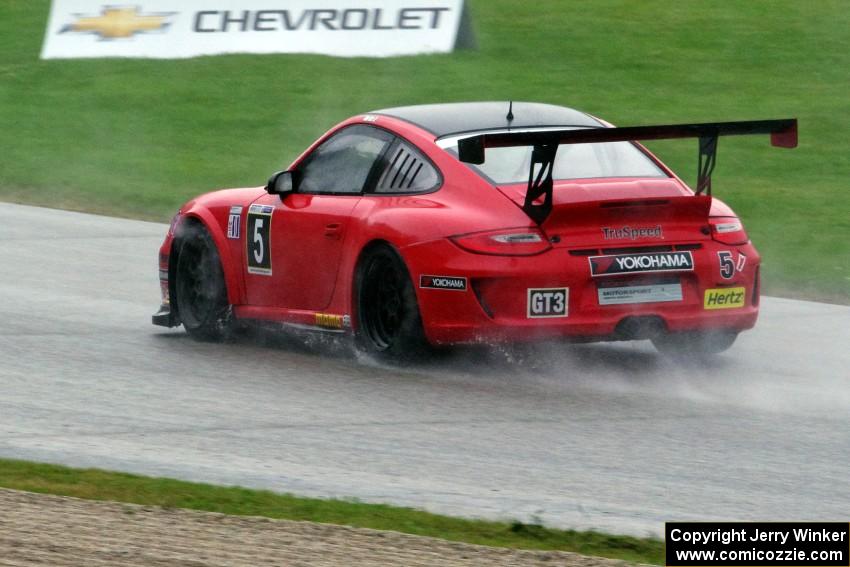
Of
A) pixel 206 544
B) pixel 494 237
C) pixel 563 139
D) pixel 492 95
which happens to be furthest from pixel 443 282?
pixel 492 95

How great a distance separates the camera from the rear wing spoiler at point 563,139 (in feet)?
26.9

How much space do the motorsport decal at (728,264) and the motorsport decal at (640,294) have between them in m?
0.28

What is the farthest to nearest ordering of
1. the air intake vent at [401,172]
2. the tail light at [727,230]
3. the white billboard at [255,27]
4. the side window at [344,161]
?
the white billboard at [255,27], the side window at [344,161], the air intake vent at [401,172], the tail light at [727,230]

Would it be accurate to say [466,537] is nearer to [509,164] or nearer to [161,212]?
[509,164]

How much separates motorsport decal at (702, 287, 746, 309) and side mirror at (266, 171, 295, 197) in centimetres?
253

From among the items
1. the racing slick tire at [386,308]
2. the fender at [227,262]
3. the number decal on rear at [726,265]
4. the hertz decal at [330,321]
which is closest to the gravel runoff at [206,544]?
the racing slick tire at [386,308]

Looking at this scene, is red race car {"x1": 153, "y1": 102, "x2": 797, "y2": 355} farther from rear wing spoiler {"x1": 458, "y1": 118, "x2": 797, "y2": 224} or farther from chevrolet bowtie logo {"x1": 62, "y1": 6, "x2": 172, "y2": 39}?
chevrolet bowtie logo {"x1": 62, "y1": 6, "x2": 172, "y2": 39}

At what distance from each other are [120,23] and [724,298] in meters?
18.1

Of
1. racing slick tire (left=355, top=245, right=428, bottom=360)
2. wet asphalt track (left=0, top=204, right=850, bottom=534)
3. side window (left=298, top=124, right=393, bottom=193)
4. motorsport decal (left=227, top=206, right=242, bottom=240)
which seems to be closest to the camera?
wet asphalt track (left=0, top=204, right=850, bottom=534)

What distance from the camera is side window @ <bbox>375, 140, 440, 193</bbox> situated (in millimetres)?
9070

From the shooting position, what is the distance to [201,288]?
34.1ft

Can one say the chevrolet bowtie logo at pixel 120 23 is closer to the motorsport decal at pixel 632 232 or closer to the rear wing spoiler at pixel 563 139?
the rear wing spoiler at pixel 563 139

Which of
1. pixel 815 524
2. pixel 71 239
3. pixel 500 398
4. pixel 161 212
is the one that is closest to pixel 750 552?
pixel 815 524

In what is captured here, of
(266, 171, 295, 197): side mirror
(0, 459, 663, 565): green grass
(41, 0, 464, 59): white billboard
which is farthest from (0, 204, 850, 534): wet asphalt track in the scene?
(41, 0, 464, 59): white billboard
